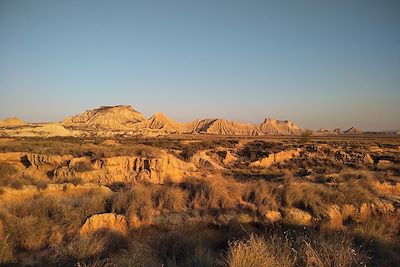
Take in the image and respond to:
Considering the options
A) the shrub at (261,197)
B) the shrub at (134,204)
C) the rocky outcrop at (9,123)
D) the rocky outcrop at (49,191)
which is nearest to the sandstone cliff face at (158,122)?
the rocky outcrop at (9,123)

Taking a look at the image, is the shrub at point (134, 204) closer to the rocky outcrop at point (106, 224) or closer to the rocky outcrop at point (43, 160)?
the rocky outcrop at point (106, 224)

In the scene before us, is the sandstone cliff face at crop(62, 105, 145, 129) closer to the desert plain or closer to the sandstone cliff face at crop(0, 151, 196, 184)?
the sandstone cliff face at crop(0, 151, 196, 184)

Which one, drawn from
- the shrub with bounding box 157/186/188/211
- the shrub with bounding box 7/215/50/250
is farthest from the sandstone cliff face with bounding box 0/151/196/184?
the shrub with bounding box 7/215/50/250

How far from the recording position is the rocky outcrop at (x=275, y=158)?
29.8 metres

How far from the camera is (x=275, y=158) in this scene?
3234 centimetres

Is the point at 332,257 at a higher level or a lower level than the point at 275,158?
higher

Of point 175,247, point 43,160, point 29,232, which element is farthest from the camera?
point 43,160

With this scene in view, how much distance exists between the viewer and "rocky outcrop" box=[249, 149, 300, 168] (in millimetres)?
29791

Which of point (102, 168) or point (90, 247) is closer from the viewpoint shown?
point (90, 247)

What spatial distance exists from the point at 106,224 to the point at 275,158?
82.4ft

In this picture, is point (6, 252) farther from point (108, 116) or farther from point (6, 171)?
point (108, 116)

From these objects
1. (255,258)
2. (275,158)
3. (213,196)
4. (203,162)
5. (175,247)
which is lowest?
(203,162)

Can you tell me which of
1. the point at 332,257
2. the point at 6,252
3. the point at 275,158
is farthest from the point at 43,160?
the point at 275,158

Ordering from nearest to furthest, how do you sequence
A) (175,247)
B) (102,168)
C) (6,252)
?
1. (6,252)
2. (175,247)
3. (102,168)
